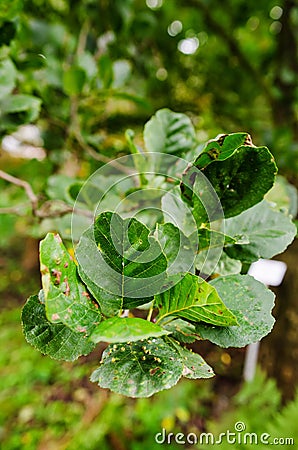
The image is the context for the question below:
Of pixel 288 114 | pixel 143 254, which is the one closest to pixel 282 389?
pixel 288 114

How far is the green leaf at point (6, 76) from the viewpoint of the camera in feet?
1.67

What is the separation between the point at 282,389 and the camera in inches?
58.4

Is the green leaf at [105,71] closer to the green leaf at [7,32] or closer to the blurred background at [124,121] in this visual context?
the blurred background at [124,121]

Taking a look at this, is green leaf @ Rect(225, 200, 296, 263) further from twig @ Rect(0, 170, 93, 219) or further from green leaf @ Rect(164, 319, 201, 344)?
twig @ Rect(0, 170, 93, 219)

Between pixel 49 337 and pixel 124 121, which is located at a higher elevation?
pixel 124 121

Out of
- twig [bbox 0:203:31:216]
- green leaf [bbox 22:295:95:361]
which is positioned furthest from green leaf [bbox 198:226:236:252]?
twig [bbox 0:203:31:216]

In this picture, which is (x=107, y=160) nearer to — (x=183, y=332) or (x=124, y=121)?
(x=183, y=332)

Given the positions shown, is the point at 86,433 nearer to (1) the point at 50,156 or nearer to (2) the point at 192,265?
(1) the point at 50,156

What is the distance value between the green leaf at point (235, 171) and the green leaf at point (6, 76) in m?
0.34

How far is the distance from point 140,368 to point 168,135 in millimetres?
269

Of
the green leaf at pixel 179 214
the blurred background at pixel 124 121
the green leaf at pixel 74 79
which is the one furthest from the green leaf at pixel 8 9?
the green leaf at pixel 179 214

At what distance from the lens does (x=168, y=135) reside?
43cm

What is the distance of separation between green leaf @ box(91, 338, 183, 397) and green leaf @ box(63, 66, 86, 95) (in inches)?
20.2

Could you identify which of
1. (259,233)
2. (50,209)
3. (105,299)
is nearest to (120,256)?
(105,299)
